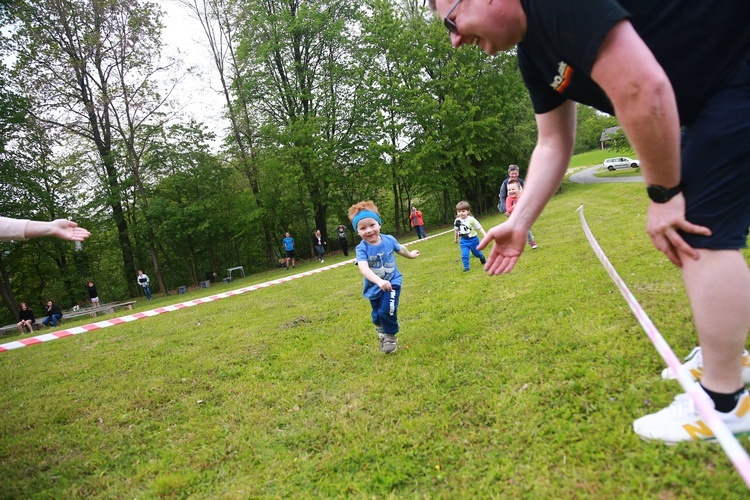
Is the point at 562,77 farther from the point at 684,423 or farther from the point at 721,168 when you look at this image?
the point at 684,423

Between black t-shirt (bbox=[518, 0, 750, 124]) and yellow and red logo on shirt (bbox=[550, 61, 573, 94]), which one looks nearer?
black t-shirt (bbox=[518, 0, 750, 124])

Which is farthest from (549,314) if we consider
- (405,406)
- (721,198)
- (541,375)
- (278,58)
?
(278,58)

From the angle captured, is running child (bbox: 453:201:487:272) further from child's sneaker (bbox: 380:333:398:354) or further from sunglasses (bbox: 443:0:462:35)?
sunglasses (bbox: 443:0:462:35)

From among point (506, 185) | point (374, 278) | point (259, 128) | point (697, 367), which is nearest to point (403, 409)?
point (374, 278)

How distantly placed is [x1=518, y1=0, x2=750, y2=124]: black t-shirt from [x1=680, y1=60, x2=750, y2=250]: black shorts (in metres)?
0.07

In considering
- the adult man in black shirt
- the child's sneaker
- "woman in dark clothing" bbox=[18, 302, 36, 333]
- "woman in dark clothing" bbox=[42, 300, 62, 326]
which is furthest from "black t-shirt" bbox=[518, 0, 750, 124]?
"woman in dark clothing" bbox=[42, 300, 62, 326]

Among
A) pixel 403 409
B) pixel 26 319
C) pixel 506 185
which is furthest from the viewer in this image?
pixel 26 319

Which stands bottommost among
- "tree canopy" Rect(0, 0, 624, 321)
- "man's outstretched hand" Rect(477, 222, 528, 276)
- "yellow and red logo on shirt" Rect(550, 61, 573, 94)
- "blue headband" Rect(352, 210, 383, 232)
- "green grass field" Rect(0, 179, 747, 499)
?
"green grass field" Rect(0, 179, 747, 499)

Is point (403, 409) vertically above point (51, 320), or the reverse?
point (51, 320)

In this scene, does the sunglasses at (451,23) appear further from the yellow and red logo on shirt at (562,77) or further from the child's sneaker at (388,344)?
the child's sneaker at (388,344)

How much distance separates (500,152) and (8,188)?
30576 millimetres

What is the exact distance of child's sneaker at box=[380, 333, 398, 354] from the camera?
4.35m

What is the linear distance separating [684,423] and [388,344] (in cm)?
282

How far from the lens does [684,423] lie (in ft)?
6.09
